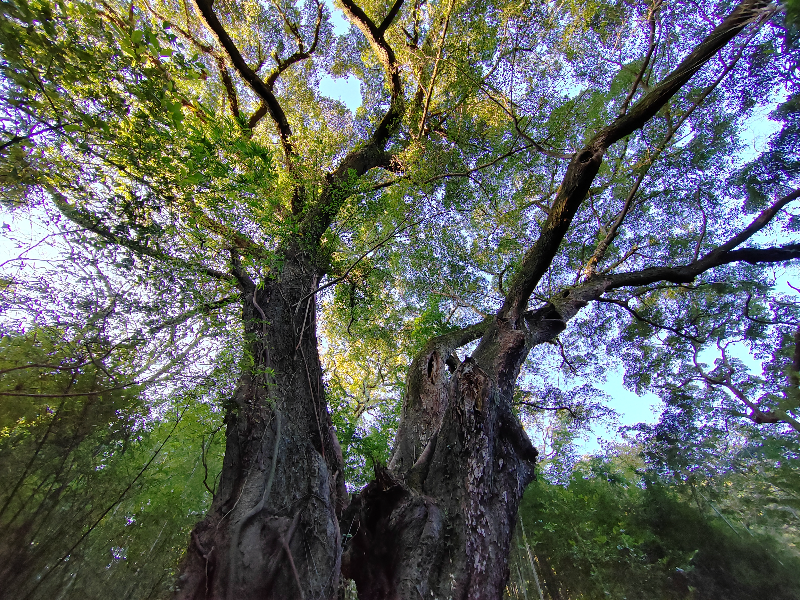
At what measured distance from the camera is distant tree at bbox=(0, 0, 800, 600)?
2221 mm

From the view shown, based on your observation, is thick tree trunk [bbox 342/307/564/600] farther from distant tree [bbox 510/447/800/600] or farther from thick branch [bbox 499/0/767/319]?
distant tree [bbox 510/447/800/600]

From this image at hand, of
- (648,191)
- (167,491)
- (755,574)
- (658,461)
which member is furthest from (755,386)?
(167,491)

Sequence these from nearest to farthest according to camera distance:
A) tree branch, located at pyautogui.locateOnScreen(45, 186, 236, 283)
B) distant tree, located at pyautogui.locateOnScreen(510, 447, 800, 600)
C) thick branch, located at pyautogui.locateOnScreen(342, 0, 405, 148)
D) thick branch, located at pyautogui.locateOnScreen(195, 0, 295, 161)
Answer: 1. tree branch, located at pyautogui.locateOnScreen(45, 186, 236, 283)
2. thick branch, located at pyautogui.locateOnScreen(195, 0, 295, 161)
3. thick branch, located at pyautogui.locateOnScreen(342, 0, 405, 148)
4. distant tree, located at pyautogui.locateOnScreen(510, 447, 800, 600)

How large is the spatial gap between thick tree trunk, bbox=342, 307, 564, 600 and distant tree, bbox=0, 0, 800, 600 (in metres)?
0.02

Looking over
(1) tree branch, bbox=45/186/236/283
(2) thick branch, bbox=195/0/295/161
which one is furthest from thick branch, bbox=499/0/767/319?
(2) thick branch, bbox=195/0/295/161

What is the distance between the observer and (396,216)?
16.7ft

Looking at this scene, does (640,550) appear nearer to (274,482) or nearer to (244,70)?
(274,482)

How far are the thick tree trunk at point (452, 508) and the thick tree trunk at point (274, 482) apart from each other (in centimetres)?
33

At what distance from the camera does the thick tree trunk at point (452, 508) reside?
2332 millimetres

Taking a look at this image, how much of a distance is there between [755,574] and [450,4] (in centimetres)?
1439

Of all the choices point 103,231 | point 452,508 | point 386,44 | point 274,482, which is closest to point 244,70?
A: point 386,44

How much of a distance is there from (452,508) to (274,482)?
4.55 ft

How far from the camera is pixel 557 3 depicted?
5.49 m

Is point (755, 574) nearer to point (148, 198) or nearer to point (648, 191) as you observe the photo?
point (648, 191)
